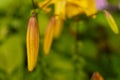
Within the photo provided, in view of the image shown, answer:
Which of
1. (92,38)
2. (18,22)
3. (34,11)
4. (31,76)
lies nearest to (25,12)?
(18,22)

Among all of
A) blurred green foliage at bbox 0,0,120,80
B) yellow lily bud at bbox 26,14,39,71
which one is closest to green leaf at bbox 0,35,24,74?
blurred green foliage at bbox 0,0,120,80

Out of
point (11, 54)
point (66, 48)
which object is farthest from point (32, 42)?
point (66, 48)

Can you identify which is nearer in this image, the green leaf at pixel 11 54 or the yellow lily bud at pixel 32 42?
the yellow lily bud at pixel 32 42

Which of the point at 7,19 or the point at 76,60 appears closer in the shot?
the point at 76,60

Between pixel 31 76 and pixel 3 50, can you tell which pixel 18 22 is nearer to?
pixel 3 50

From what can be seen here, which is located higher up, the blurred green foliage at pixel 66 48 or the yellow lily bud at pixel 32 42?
the yellow lily bud at pixel 32 42

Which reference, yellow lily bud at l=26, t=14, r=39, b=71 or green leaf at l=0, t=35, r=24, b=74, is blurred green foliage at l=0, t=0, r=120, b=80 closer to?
green leaf at l=0, t=35, r=24, b=74

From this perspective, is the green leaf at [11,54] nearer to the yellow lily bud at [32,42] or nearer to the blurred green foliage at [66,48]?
the blurred green foliage at [66,48]

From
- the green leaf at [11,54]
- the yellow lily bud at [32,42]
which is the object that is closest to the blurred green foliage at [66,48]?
the green leaf at [11,54]
